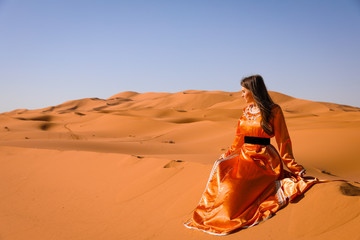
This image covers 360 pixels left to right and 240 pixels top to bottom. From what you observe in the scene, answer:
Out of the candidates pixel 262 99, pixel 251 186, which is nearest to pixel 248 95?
pixel 262 99

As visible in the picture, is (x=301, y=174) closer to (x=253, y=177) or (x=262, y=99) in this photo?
(x=253, y=177)

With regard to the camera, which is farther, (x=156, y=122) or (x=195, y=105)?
(x=195, y=105)

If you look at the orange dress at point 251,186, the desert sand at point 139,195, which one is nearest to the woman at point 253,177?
the orange dress at point 251,186

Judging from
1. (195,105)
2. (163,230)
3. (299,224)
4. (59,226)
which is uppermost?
(299,224)

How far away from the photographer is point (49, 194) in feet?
22.0

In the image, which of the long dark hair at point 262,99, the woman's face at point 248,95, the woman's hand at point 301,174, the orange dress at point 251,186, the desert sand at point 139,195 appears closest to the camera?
the desert sand at point 139,195

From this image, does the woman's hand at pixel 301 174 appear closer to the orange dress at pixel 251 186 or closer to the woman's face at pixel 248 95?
the orange dress at pixel 251 186

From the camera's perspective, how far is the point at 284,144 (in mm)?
3697

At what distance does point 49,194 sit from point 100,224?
7.65ft

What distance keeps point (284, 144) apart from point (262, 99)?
24.2 inches

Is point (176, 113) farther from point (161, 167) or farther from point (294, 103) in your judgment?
point (161, 167)

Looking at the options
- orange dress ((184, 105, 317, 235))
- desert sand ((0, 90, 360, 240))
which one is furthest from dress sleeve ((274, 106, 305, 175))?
desert sand ((0, 90, 360, 240))

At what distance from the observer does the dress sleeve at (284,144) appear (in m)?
3.54

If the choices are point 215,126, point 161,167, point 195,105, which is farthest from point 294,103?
point 161,167
